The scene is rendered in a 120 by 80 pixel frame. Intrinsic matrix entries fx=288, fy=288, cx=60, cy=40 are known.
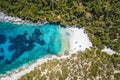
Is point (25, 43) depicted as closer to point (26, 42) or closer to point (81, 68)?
point (26, 42)

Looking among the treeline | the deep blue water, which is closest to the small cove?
the deep blue water

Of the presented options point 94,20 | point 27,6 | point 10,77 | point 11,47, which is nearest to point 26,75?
point 10,77

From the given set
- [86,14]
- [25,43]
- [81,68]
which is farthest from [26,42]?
[86,14]

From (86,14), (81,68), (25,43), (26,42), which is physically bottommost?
(81,68)

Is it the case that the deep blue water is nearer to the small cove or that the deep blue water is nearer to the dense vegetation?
the small cove

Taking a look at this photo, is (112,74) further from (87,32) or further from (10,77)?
(10,77)

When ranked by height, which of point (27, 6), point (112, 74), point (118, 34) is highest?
point (27, 6)
